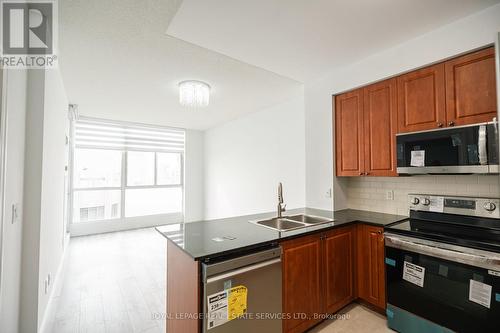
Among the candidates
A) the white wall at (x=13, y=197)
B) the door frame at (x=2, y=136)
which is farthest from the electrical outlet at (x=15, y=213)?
the door frame at (x=2, y=136)

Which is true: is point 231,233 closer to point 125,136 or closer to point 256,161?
point 256,161

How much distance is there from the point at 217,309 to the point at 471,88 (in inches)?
101

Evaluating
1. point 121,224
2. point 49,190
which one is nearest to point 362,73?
point 49,190

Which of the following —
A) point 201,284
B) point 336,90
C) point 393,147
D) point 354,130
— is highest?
point 336,90

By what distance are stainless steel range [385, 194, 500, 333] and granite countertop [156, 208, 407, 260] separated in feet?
1.03

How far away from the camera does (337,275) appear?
223 cm

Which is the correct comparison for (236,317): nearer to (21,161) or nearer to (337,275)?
(337,275)

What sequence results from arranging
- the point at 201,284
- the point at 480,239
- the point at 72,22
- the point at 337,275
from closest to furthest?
1. the point at 201,284
2. the point at 480,239
3. the point at 72,22
4. the point at 337,275

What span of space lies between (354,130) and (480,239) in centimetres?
149

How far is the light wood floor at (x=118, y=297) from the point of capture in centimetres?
213

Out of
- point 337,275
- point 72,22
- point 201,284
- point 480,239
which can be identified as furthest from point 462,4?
point 72,22

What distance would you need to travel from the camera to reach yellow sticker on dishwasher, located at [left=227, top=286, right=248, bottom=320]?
4.85 feet

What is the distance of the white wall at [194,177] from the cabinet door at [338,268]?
4.85 m

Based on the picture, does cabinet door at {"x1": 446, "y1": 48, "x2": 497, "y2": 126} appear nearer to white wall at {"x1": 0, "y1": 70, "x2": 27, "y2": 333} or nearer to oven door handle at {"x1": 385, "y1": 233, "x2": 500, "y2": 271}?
oven door handle at {"x1": 385, "y1": 233, "x2": 500, "y2": 271}
